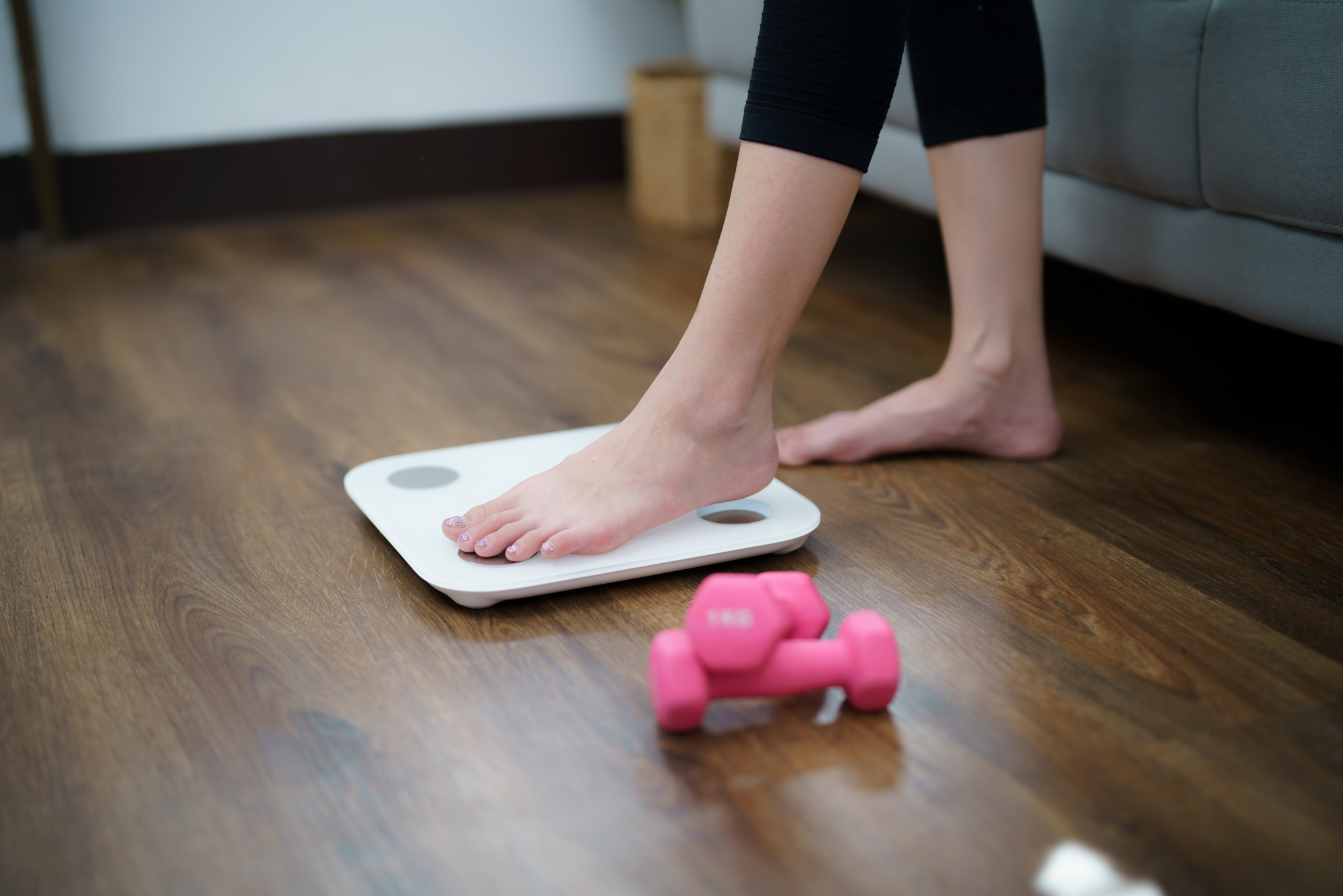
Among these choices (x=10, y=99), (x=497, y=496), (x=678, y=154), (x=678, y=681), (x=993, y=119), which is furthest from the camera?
(x=678, y=154)

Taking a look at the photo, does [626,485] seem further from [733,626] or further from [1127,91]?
[1127,91]

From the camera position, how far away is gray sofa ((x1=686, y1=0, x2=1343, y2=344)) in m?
0.83

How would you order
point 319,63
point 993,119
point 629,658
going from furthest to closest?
point 319,63 → point 993,119 → point 629,658

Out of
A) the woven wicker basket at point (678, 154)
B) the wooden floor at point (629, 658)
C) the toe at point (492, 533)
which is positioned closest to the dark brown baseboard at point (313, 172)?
the woven wicker basket at point (678, 154)

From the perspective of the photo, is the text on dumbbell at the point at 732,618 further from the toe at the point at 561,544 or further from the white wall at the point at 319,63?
the white wall at the point at 319,63

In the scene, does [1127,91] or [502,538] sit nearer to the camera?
[502,538]

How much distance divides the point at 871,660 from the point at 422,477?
1.36 feet

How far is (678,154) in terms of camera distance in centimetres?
196

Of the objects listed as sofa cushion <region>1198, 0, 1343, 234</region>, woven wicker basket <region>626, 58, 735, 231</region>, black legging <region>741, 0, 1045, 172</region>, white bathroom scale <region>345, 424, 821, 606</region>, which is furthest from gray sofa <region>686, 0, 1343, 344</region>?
woven wicker basket <region>626, 58, 735, 231</region>

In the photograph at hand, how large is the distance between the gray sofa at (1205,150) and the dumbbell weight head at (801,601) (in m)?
0.50

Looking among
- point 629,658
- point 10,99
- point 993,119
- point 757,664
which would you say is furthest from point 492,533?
point 10,99

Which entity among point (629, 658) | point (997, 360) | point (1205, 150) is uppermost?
point (1205, 150)

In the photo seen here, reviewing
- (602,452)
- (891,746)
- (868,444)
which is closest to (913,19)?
(868,444)

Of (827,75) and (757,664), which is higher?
(827,75)
